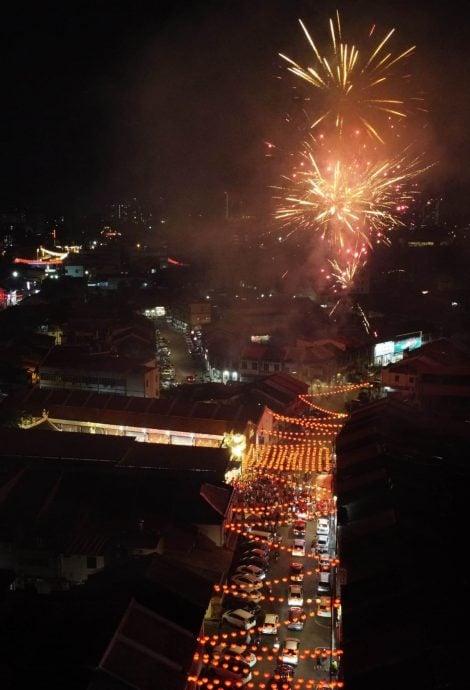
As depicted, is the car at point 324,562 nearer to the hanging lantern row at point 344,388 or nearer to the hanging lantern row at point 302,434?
the hanging lantern row at point 302,434

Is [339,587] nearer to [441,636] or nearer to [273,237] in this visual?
[441,636]

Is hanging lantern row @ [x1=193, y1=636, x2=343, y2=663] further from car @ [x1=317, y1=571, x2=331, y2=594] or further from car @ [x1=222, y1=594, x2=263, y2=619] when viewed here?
car @ [x1=317, y1=571, x2=331, y2=594]

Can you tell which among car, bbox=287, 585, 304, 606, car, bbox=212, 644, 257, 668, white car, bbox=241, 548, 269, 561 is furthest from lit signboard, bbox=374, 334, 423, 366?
car, bbox=212, 644, 257, 668

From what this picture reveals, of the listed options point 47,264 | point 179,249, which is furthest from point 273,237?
point 47,264

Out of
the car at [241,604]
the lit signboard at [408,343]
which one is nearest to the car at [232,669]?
the car at [241,604]

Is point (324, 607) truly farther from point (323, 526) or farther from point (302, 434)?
point (302, 434)
